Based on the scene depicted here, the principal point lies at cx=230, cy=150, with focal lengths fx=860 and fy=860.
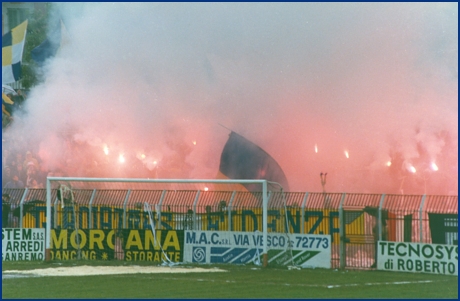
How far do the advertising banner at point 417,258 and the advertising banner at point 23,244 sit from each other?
369 inches

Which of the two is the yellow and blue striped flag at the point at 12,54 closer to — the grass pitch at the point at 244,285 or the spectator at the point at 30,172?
the spectator at the point at 30,172

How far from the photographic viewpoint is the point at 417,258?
20.0 meters

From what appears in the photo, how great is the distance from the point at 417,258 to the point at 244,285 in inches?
201

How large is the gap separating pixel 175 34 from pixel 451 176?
35.7ft

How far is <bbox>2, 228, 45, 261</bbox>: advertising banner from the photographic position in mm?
23722

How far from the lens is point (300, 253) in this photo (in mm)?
21672

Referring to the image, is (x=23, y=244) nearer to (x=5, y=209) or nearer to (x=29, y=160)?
(x=5, y=209)


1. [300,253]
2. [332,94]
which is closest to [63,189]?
[300,253]

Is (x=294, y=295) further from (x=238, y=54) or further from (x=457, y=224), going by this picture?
(x=238, y=54)

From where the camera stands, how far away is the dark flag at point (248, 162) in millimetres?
31156

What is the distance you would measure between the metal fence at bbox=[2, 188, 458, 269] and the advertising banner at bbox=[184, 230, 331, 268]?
0.33 metres

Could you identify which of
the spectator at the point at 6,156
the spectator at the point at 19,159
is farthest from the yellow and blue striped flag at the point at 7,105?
the spectator at the point at 19,159

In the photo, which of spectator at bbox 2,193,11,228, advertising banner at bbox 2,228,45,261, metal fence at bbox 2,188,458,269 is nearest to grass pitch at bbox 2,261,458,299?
metal fence at bbox 2,188,458,269

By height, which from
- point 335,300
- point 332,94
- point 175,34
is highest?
point 175,34
